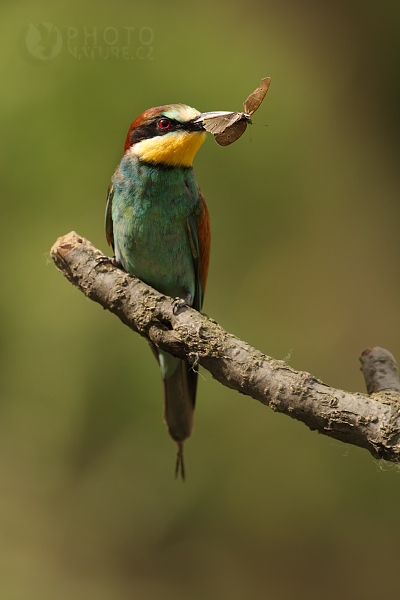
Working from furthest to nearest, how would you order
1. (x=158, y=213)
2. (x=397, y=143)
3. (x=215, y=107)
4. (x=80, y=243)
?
1. (x=397, y=143)
2. (x=215, y=107)
3. (x=158, y=213)
4. (x=80, y=243)

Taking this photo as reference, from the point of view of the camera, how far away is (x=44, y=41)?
9.82 feet

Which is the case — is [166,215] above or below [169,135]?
below

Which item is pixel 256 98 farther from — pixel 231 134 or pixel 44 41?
pixel 44 41

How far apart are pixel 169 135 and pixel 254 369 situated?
0.95 metres

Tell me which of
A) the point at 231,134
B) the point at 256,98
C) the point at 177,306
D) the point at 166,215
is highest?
the point at 256,98

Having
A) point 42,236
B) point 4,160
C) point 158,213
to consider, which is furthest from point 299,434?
point 4,160

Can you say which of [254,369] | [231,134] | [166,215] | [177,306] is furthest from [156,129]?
[254,369]

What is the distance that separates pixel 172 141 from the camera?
6.55ft

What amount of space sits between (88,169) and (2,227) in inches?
21.7

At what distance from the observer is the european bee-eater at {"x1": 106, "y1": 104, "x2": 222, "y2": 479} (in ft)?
6.65

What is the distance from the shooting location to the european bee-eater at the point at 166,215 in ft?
6.65

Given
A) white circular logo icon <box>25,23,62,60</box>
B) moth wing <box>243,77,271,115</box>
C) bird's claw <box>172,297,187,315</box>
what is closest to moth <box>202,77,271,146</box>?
moth wing <box>243,77,271,115</box>

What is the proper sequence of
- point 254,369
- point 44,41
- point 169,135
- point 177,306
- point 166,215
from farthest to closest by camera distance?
point 44,41 → point 166,215 → point 169,135 → point 177,306 → point 254,369

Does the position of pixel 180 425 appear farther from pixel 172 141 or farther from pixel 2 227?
pixel 2 227
